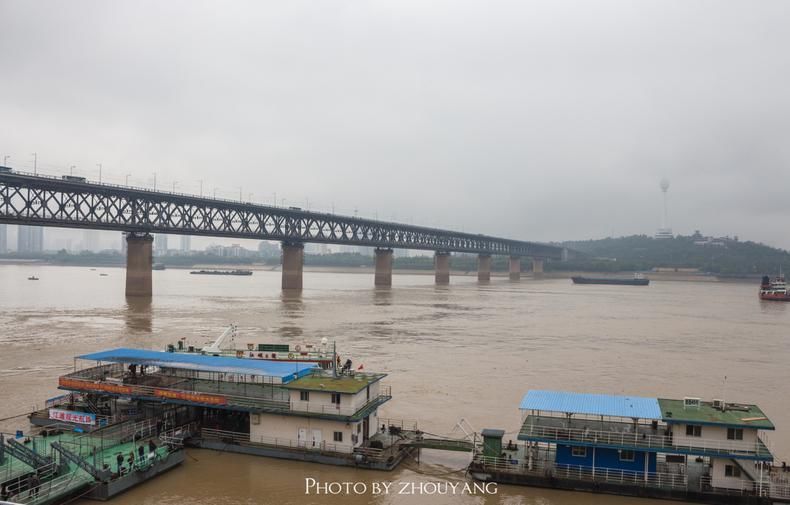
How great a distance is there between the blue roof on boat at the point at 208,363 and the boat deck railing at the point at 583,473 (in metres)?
10.1

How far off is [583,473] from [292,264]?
118301 mm

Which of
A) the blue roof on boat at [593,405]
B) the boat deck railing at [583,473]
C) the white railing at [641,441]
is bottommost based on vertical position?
the boat deck railing at [583,473]

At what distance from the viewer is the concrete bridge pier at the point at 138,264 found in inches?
4072

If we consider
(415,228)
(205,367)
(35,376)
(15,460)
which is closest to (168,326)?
(35,376)

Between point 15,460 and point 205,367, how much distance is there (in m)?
9.38

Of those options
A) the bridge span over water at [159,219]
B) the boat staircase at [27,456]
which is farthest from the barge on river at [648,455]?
the bridge span over water at [159,219]

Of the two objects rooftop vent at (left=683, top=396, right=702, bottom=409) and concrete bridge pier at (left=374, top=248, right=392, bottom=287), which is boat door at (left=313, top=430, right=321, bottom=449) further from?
concrete bridge pier at (left=374, top=248, right=392, bottom=287)

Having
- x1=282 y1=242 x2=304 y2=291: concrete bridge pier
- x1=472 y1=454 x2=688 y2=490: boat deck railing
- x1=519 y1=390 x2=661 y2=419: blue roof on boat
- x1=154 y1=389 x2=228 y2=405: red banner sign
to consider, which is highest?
x1=282 y1=242 x2=304 y2=291: concrete bridge pier

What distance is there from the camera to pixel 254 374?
95.6ft

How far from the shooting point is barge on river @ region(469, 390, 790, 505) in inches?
900

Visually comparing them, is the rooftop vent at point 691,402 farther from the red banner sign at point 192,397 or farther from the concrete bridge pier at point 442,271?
the concrete bridge pier at point 442,271

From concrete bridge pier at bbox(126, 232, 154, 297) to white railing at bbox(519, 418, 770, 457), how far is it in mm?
91608

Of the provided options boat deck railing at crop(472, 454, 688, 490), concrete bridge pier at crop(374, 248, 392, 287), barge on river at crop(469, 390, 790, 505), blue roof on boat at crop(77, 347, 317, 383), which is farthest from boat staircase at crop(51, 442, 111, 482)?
concrete bridge pier at crop(374, 248, 392, 287)

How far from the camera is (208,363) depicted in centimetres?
3122
